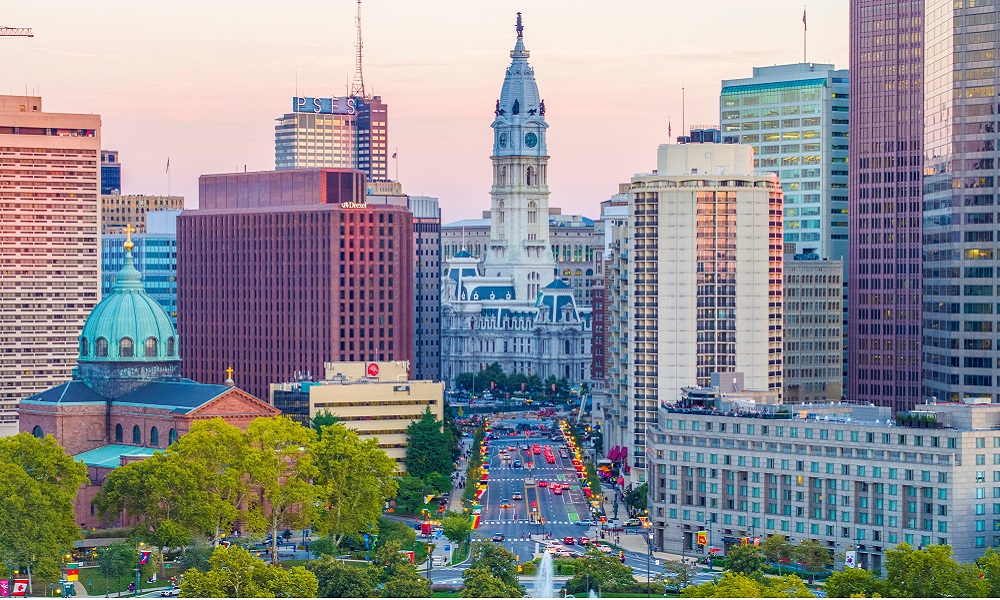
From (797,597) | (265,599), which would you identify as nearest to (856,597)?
(797,597)

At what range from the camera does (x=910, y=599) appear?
19800 cm

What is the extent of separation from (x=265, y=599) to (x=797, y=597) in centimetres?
4819

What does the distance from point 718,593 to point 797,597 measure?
7.35 metres

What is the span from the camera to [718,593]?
198000 millimetres

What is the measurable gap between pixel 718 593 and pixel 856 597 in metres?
13.6

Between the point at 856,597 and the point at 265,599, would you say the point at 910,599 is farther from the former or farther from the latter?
the point at 265,599

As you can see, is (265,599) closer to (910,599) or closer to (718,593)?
(718,593)

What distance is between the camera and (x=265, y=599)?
19962cm

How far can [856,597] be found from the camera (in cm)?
19050

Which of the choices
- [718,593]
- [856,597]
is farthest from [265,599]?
[856,597]

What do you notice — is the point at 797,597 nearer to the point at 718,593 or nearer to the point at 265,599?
the point at 718,593

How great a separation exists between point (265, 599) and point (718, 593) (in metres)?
41.2

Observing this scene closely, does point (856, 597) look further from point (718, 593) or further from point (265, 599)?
point (265, 599)
